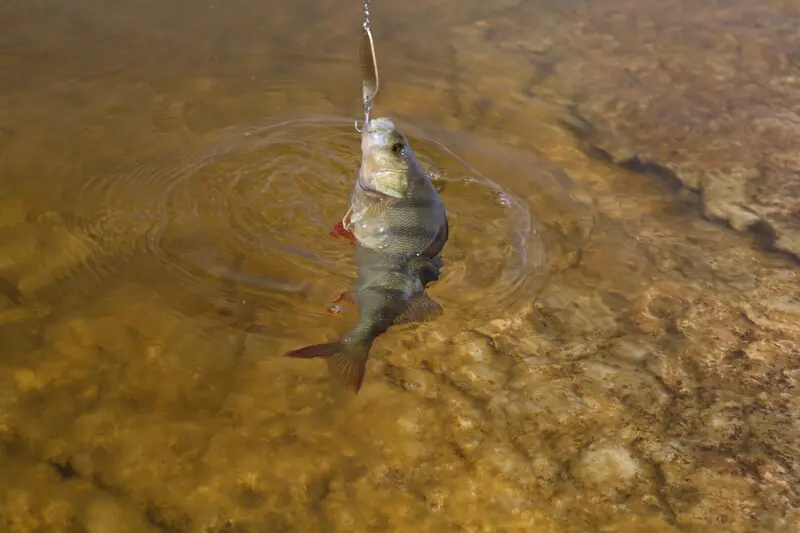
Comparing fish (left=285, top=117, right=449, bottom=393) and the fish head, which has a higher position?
the fish head

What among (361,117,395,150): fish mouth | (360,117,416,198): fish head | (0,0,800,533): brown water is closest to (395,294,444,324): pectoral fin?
(0,0,800,533): brown water

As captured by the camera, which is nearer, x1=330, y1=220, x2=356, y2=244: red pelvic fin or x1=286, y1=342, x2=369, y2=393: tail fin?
x1=286, y1=342, x2=369, y2=393: tail fin

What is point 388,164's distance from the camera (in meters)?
4.03

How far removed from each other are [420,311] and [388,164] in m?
0.90

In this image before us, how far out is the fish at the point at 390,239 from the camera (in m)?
3.49

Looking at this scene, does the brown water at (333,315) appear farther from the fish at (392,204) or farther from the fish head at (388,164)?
the fish head at (388,164)

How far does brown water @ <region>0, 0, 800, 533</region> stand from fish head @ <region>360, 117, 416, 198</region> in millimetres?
403

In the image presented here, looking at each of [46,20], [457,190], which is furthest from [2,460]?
[46,20]

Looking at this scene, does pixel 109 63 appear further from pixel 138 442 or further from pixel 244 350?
pixel 138 442

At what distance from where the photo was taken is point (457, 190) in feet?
15.9

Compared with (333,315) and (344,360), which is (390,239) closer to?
(333,315)

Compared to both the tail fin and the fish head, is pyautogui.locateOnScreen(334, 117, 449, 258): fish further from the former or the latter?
the tail fin

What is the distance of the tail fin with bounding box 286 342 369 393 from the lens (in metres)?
3.23

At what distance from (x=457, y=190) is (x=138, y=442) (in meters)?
2.63
